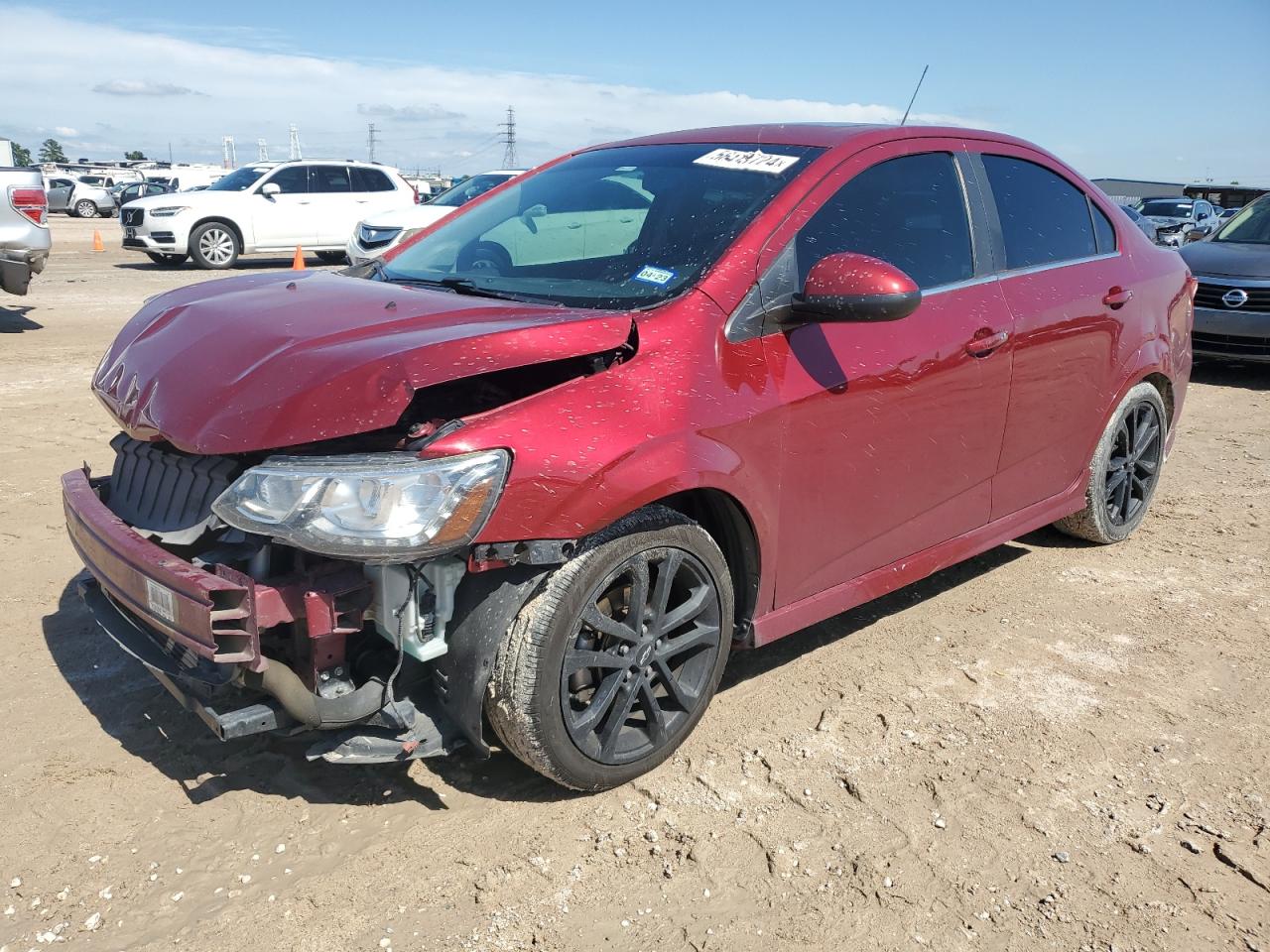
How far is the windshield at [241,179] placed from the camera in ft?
60.2

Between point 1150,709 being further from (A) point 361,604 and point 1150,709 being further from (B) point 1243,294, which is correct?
(B) point 1243,294

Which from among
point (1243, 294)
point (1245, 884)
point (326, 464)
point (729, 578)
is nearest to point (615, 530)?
point (729, 578)

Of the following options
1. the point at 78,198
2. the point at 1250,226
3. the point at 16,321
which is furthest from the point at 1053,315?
the point at 78,198

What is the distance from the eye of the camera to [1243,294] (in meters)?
9.32

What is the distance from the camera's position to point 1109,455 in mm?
4676

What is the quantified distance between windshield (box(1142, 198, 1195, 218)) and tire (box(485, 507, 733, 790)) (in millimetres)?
28637

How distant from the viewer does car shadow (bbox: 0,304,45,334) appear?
1035 centimetres

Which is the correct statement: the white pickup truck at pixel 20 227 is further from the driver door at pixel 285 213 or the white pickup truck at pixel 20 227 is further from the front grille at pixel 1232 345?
the front grille at pixel 1232 345

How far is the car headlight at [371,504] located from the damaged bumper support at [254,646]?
0.16m

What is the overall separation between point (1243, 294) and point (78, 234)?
27910 millimetres

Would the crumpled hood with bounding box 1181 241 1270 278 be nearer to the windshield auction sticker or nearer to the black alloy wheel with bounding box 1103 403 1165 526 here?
the black alloy wheel with bounding box 1103 403 1165 526

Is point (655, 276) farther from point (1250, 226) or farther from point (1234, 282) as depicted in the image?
point (1250, 226)

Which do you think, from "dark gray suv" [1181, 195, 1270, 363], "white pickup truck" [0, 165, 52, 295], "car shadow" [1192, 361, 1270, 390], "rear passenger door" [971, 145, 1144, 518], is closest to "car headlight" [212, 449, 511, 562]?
"rear passenger door" [971, 145, 1144, 518]

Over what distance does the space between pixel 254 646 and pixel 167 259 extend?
17830 millimetres
